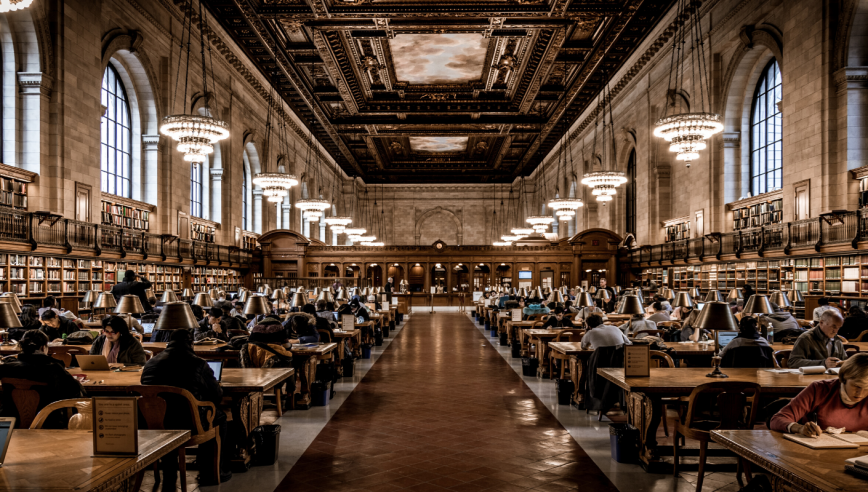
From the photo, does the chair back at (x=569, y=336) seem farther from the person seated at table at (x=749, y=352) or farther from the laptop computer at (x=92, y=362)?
the laptop computer at (x=92, y=362)

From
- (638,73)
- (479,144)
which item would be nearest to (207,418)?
(638,73)

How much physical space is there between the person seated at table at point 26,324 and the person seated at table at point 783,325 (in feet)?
30.2

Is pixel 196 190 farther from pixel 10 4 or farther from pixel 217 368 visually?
pixel 217 368

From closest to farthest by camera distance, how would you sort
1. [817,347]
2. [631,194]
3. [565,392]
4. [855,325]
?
[817,347] < [565,392] < [855,325] < [631,194]

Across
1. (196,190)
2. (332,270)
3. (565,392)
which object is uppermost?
(196,190)

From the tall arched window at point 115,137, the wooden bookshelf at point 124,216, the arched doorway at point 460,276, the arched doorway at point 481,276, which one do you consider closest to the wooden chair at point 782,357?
the wooden bookshelf at point 124,216

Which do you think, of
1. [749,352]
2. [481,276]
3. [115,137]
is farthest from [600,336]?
[481,276]

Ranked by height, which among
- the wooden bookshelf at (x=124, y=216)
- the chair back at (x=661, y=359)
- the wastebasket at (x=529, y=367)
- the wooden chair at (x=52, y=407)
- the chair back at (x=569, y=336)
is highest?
the wooden bookshelf at (x=124, y=216)

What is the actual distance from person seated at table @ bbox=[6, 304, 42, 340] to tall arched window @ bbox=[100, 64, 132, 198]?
868cm

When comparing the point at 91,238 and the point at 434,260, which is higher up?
the point at 91,238

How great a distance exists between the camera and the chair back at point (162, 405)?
3920 mm

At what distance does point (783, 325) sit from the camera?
338 inches

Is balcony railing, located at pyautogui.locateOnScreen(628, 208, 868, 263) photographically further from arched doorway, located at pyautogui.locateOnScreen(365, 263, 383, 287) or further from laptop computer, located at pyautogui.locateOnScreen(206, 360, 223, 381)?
arched doorway, located at pyautogui.locateOnScreen(365, 263, 383, 287)

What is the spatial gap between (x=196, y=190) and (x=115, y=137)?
15.9 feet
